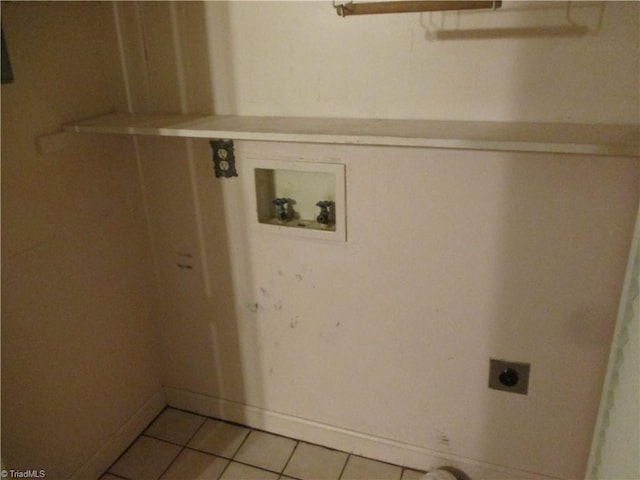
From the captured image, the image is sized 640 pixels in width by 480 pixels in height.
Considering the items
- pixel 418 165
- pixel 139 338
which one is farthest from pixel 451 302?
pixel 139 338

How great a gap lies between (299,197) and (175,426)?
3.04 ft

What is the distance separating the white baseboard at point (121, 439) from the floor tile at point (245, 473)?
352 millimetres

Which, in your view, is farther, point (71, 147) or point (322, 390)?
point (322, 390)

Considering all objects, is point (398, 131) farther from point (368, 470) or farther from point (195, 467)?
point (195, 467)

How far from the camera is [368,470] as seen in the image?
62.9 inches

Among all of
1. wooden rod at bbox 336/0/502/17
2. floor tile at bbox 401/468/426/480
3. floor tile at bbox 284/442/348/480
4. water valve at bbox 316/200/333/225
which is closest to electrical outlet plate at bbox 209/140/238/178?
water valve at bbox 316/200/333/225

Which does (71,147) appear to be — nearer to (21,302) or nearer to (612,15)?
(21,302)

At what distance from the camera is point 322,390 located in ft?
5.32

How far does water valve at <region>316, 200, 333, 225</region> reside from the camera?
4.59ft

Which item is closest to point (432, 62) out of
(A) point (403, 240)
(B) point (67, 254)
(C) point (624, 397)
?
(A) point (403, 240)

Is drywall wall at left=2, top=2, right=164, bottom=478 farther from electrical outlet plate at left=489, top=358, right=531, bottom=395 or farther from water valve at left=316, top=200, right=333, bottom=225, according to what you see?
electrical outlet plate at left=489, top=358, right=531, bottom=395

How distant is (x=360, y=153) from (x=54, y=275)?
84 cm

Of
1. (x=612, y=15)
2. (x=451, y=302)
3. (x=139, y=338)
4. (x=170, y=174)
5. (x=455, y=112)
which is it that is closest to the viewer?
(x=612, y=15)

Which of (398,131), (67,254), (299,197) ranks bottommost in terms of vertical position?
(67,254)
